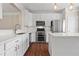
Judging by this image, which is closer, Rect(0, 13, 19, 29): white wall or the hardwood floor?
the hardwood floor

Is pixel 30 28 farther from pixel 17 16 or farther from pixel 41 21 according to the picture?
pixel 17 16

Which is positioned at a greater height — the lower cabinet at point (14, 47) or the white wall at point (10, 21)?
the white wall at point (10, 21)

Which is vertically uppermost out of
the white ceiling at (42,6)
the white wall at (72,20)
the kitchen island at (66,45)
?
the white ceiling at (42,6)

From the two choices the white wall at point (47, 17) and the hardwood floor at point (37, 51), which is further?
the white wall at point (47, 17)

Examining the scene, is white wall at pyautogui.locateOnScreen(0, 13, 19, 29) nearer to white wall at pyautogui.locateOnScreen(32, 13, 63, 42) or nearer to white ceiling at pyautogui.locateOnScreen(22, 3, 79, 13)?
white ceiling at pyautogui.locateOnScreen(22, 3, 79, 13)

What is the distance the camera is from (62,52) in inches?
139

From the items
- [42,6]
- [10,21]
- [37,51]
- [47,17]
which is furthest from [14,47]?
[47,17]

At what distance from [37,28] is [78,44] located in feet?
21.5

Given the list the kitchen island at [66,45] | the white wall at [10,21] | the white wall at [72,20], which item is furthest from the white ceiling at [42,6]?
the kitchen island at [66,45]

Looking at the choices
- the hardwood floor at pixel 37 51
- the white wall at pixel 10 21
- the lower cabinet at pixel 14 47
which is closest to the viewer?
the lower cabinet at pixel 14 47

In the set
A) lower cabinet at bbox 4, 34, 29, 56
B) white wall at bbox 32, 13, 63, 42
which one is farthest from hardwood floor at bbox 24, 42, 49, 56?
white wall at bbox 32, 13, 63, 42

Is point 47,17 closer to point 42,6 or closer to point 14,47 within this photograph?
point 42,6

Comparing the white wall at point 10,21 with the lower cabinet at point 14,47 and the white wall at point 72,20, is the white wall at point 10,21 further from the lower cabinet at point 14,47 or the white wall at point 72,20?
the lower cabinet at point 14,47

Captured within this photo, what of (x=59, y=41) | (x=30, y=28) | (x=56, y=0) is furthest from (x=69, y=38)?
(x=30, y=28)
